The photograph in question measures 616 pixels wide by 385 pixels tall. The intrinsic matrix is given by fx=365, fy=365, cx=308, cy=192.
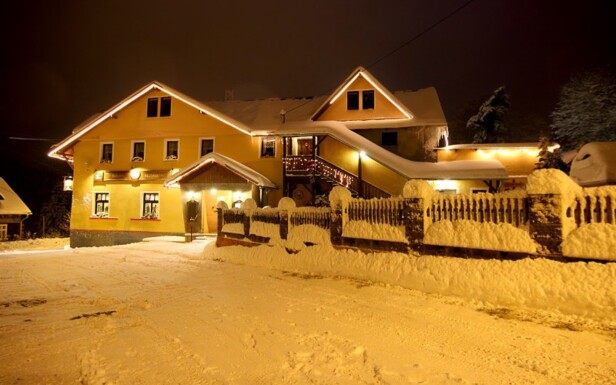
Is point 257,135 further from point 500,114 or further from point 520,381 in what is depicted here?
point 500,114

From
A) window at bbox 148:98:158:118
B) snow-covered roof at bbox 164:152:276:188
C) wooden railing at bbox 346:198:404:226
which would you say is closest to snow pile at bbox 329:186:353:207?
wooden railing at bbox 346:198:404:226

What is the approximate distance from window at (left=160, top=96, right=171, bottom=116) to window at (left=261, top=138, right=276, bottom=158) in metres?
6.79

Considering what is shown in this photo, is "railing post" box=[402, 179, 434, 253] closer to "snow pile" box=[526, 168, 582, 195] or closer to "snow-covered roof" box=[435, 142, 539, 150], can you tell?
"snow pile" box=[526, 168, 582, 195]

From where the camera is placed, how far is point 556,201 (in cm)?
702

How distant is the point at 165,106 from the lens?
24484 mm

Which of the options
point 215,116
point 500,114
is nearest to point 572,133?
point 500,114

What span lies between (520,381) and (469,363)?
0.59 m

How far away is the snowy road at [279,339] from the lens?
164 inches

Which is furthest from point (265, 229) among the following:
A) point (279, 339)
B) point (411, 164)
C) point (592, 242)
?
point (592, 242)

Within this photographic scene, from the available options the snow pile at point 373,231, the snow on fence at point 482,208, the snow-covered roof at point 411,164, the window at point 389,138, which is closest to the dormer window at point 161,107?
the snow-covered roof at point 411,164

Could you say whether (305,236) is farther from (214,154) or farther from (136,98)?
(136,98)

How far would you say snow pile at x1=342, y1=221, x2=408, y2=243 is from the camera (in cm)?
963

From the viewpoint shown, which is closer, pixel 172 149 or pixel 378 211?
pixel 378 211

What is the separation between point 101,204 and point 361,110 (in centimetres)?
1834
